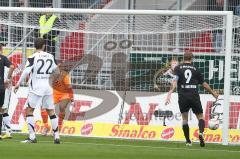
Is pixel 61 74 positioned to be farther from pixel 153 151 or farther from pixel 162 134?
pixel 153 151

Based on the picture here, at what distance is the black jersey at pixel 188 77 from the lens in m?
20.5

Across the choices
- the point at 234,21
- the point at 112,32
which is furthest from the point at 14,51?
the point at 234,21

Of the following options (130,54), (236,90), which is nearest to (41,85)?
(130,54)

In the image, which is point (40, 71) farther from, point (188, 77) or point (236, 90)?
point (236, 90)

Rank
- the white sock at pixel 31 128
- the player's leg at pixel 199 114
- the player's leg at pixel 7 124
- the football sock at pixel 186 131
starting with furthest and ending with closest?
the player's leg at pixel 7 124
the football sock at pixel 186 131
the player's leg at pixel 199 114
the white sock at pixel 31 128

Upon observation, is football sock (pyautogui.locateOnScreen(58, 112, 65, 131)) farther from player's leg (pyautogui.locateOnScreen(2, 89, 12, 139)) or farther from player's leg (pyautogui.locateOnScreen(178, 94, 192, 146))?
player's leg (pyautogui.locateOnScreen(178, 94, 192, 146))

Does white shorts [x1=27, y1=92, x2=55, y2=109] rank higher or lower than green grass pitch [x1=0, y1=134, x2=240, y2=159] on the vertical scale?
higher

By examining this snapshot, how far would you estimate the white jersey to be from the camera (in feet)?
64.3

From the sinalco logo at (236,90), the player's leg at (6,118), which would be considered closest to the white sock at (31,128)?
the player's leg at (6,118)

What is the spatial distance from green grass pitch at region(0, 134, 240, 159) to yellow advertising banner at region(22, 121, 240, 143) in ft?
2.56

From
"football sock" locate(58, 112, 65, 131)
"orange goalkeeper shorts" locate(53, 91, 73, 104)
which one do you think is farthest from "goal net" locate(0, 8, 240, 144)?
"football sock" locate(58, 112, 65, 131)

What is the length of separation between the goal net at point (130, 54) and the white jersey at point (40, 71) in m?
3.28

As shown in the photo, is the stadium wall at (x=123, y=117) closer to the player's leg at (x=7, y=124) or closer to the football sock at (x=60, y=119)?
the football sock at (x=60, y=119)

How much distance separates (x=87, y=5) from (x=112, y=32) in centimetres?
434
